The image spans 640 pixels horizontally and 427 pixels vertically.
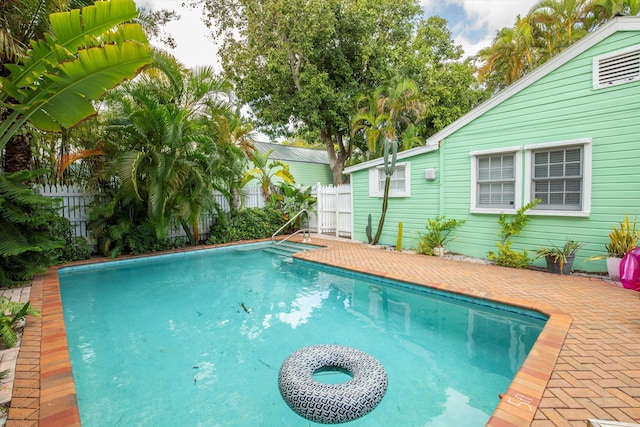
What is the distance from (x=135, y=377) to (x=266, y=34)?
15790 mm

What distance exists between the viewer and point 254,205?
41.8 ft

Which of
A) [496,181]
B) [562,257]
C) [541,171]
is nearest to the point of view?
[562,257]

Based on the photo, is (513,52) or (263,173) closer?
(263,173)

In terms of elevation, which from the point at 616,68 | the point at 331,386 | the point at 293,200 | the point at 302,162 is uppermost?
the point at 302,162

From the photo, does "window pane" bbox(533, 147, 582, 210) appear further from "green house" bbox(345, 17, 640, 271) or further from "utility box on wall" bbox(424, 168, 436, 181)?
"utility box on wall" bbox(424, 168, 436, 181)

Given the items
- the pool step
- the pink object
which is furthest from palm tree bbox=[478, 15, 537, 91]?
the pink object

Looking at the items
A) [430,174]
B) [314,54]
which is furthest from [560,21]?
[430,174]

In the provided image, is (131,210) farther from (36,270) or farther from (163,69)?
(163,69)

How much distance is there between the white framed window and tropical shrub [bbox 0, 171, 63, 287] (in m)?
8.09

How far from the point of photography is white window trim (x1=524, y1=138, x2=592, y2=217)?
589 centimetres

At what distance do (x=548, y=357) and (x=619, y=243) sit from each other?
3.96m

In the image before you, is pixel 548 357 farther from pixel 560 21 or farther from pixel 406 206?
pixel 560 21

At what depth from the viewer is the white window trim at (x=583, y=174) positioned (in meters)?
5.89

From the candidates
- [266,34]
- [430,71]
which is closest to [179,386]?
[266,34]
